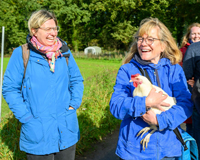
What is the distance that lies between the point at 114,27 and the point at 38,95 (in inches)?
1293

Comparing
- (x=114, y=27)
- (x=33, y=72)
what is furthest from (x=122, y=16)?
(x=33, y=72)

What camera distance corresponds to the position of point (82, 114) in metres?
4.82

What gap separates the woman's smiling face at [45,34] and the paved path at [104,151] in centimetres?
243

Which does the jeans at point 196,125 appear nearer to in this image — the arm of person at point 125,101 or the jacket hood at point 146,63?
the jacket hood at point 146,63

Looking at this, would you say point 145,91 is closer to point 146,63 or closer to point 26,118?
point 146,63

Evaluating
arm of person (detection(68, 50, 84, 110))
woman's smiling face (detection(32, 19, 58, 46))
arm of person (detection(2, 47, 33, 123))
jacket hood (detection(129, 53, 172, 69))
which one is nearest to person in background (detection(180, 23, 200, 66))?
jacket hood (detection(129, 53, 172, 69))

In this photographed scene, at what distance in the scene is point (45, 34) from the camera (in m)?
2.45

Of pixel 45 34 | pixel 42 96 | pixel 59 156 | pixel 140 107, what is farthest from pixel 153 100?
pixel 45 34

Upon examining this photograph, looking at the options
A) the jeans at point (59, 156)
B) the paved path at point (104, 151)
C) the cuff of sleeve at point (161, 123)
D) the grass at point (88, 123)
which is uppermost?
the cuff of sleeve at point (161, 123)

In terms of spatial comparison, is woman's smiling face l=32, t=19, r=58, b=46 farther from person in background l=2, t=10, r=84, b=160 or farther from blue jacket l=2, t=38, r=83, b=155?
blue jacket l=2, t=38, r=83, b=155

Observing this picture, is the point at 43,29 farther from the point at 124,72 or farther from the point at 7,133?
the point at 7,133

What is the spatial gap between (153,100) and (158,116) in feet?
0.58

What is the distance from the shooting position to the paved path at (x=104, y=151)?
12.6ft

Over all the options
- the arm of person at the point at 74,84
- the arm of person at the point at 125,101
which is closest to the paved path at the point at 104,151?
the arm of person at the point at 74,84
